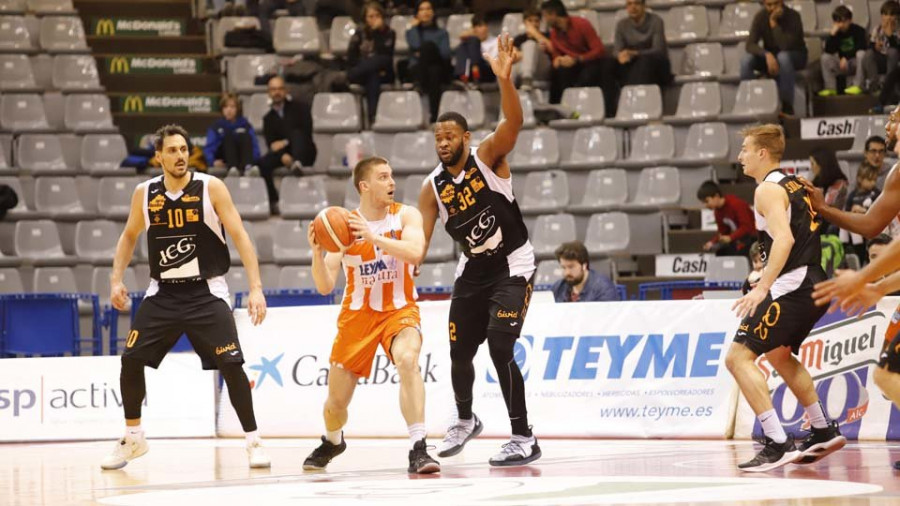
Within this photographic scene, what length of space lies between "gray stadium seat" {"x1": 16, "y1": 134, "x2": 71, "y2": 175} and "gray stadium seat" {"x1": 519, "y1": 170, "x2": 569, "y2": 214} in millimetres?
5996

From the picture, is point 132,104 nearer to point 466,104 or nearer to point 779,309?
point 466,104

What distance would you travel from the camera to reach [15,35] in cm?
1898

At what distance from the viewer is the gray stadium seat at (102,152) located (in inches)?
684

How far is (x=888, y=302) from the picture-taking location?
9.86 m

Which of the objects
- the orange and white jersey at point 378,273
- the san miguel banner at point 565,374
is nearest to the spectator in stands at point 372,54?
the san miguel banner at point 565,374

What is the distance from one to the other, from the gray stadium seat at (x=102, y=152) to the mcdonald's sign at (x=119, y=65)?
238 centimetres

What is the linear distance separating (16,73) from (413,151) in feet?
19.0

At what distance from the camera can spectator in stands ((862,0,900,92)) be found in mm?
15477

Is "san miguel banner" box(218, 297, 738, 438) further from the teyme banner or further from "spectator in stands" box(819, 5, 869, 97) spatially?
Answer: "spectator in stands" box(819, 5, 869, 97)

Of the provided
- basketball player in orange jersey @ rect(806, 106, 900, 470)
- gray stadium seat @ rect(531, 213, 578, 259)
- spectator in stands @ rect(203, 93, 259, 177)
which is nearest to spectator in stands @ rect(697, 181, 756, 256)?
gray stadium seat @ rect(531, 213, 578, 259)

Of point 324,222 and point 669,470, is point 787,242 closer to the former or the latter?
point 669,470

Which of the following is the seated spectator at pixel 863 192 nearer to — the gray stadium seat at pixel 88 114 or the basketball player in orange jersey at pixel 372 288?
the basketball player in orange jersey at pixel 372 288

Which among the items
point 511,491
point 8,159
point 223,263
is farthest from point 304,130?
point 511,491

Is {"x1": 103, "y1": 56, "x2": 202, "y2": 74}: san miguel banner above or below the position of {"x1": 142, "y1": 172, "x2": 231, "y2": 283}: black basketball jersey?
above
